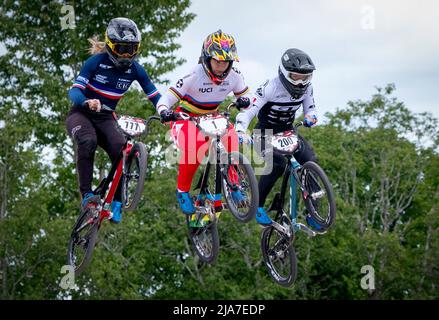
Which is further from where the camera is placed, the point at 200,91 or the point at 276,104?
the point at 276,104

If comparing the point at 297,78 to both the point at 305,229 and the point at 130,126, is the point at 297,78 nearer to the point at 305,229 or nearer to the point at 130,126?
the point at 305,229

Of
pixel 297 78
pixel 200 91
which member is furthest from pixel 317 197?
pixel 200 91

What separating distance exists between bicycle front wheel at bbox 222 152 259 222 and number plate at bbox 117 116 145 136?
132cm

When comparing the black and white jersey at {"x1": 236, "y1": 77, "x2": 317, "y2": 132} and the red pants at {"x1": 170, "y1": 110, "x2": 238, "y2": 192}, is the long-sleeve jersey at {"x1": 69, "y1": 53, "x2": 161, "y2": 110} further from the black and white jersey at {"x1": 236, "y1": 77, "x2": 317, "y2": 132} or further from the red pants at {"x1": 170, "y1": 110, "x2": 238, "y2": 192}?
the black and white jersey at {"x1": 236, "y1": 77, "x2": 317, "y2": 132}

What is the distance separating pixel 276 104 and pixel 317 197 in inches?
64.9

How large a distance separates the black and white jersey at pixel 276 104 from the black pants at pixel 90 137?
195 cm

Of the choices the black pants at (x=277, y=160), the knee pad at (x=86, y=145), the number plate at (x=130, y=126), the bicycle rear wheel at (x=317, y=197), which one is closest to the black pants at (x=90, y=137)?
the knee pad at (x=86, y=145)

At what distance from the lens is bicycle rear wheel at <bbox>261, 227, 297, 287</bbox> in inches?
577

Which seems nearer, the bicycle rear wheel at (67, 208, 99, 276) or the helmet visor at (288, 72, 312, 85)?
the bicycle rear wheel at (67, 208, 99, 276)

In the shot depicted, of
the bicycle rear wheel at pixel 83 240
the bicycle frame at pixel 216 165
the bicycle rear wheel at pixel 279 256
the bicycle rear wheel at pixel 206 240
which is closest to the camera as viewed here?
the bicycle frame at pixel 216 165

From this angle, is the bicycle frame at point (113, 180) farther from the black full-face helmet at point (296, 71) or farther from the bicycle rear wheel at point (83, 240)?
the black full-face helmet at point (296, 71)

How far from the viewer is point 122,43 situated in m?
13.6

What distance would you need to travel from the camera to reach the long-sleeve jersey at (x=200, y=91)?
46.4ft

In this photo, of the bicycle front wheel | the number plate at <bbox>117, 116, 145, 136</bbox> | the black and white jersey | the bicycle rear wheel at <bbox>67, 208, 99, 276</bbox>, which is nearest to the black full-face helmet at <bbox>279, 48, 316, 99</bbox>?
the black and white jersey
